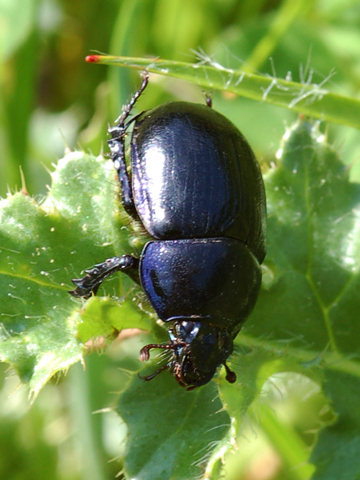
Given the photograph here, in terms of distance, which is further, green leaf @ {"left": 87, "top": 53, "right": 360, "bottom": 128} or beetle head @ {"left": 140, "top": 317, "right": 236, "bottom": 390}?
green leaf @ {"left": 87, "top": 53, "right": 360, "bottom": 128}

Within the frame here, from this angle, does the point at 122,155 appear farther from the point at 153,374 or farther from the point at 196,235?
the point at 153,374

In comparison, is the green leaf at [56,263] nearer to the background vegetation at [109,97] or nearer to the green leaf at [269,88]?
the green leaf at [269,88]

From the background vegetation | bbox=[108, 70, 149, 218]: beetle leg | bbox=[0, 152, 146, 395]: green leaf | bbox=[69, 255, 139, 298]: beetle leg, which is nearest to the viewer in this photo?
bbox=[0, 152, 146, 395]: green leaf

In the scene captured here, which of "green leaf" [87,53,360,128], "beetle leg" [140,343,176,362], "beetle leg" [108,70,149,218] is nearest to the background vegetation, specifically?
"green leaf" [87,53,360,128]

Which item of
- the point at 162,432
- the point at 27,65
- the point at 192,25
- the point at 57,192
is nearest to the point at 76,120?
the point at 27,65

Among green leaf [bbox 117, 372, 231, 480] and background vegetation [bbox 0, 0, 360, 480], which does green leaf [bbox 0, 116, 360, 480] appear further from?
background vegetation [bbox 0, 0, 360, 480]

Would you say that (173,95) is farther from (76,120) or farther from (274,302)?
(274,302)

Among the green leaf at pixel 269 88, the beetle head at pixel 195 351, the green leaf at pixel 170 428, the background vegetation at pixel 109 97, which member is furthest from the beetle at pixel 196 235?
the background vegetation at pixel 109 97
